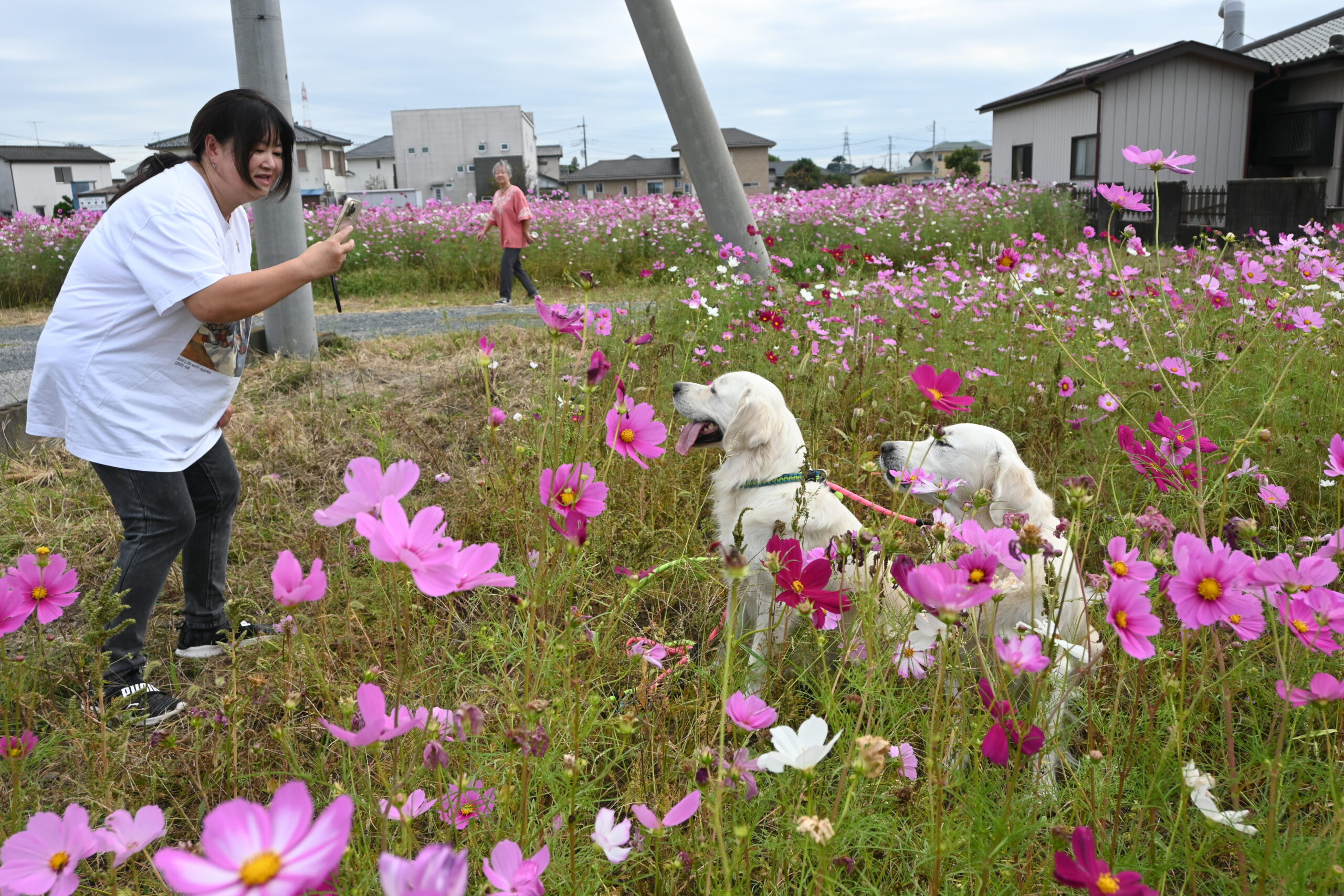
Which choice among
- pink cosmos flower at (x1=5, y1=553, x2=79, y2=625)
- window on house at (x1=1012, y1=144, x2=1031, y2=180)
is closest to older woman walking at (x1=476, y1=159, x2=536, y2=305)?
pink cosmos flower at (x1=5, y1=553, x2=79, y2=625)

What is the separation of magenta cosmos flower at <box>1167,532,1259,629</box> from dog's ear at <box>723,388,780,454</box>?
1.64m

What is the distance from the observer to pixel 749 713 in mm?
1039

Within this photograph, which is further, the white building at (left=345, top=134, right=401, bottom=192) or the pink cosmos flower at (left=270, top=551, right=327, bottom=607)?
the white building at (left=345, top=134, right=401, bottom=192)

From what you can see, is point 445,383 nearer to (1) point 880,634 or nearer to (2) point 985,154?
(1) point 880,634

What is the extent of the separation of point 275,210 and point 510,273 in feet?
14.7

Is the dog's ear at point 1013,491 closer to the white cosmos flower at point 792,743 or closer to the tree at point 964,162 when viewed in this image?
the white cosmos flower at point 792,743

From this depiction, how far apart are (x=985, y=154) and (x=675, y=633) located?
182 ft

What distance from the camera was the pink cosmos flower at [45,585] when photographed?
118 cm

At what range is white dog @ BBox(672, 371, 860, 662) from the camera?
2.41 meters

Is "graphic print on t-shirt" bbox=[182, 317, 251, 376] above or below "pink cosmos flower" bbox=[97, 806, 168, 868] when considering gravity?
above

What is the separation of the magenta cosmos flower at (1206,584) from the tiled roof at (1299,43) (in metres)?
18.3

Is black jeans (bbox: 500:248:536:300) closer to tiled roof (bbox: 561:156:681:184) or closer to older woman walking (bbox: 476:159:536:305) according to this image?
older woman walking (bbox: 476:159:536:305)

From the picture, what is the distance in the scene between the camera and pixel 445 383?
16.2 feet

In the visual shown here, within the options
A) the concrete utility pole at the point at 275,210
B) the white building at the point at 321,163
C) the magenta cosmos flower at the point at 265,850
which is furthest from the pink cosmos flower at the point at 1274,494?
the white building at the point at 321,163
